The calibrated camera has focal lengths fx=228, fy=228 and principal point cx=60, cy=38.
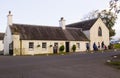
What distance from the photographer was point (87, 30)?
54594 mm

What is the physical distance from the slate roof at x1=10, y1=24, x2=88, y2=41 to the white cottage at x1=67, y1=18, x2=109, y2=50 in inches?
64.3

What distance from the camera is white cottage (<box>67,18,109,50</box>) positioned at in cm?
5434

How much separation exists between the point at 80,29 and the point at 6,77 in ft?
145

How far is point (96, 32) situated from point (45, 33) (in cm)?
1466

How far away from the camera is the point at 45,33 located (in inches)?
1864

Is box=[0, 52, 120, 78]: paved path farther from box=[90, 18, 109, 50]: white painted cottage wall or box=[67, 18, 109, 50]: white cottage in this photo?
box=[90, 18, 109, 50]: white painted cottage wall

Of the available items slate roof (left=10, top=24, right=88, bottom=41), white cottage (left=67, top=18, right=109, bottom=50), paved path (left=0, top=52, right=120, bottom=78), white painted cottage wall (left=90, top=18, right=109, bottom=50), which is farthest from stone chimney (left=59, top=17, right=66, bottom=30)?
paved path (left=0, top=52, right=120, bottom=78)

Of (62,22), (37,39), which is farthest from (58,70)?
(62,22)

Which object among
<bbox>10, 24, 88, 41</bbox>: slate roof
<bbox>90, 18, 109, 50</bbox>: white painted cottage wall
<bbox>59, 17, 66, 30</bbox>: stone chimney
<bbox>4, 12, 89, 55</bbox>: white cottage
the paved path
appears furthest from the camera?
<bbox>90, 18, 109, 50</bbox>: white painted cottage wall

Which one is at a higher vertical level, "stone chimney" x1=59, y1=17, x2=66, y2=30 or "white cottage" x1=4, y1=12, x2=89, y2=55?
"stone chimney" x1=59, y1=17, x2=66, y2=30

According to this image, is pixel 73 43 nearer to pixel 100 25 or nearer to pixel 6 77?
pixel 100 25

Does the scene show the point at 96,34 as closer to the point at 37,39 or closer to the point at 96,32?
the point at 96,32

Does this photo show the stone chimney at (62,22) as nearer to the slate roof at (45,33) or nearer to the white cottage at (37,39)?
→ the white cottage at (37,39)

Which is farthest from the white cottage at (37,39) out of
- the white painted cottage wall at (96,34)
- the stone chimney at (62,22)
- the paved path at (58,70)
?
the paved path at (58,70)
